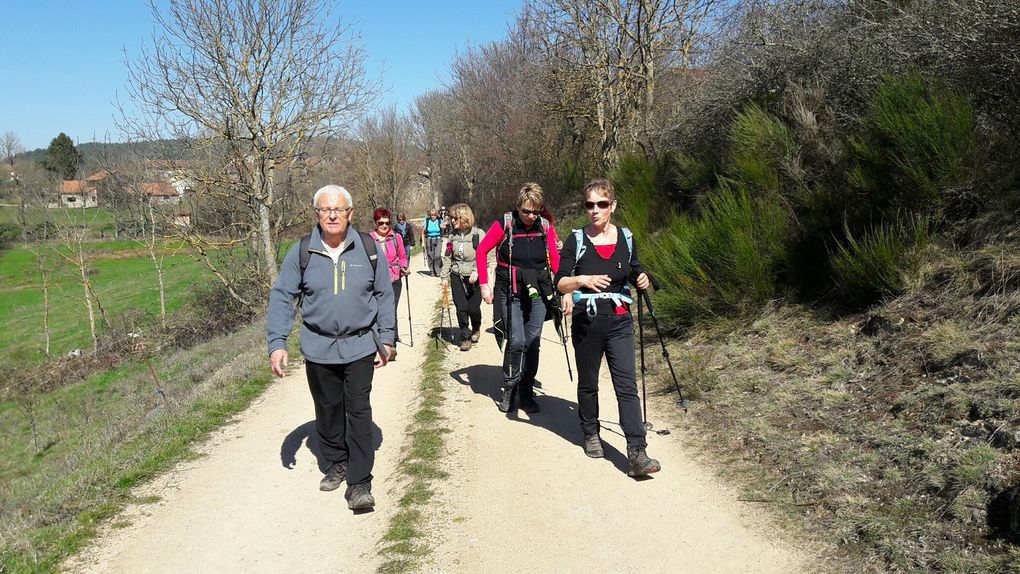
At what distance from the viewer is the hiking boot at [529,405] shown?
267 inches

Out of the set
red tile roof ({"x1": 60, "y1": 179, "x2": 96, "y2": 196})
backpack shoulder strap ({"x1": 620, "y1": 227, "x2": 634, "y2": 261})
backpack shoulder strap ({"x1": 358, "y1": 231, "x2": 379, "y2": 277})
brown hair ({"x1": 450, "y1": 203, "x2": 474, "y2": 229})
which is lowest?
backpack shoulder strap ({"x1": 620, "y1": 227, "x2": 634, "y2": 261})

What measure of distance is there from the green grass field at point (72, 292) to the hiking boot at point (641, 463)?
673 inches

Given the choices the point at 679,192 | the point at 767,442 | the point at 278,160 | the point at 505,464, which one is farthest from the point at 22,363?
the point at 767,442

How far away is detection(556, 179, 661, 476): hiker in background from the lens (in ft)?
16.3

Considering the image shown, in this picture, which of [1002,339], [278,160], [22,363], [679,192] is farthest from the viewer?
[22,363]

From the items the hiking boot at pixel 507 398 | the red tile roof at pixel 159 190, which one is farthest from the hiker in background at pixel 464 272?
the red tile roof at pixel 159 190

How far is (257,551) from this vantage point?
4.38 m

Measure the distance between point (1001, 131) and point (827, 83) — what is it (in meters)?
3.38

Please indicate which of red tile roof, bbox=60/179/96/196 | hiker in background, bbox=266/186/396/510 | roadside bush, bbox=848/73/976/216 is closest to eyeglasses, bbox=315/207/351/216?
hiker in background, bbox=266/186/396/510

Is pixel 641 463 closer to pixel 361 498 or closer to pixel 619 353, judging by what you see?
pixel 619 353

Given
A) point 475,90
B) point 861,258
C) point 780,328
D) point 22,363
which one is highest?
point 475,90

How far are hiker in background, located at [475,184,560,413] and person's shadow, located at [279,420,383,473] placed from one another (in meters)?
1.36

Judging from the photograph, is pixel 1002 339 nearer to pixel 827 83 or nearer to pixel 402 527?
pixel 402 527

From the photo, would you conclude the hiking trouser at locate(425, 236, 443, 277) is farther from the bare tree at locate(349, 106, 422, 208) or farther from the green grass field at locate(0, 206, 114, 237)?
the bare tree at locate(349, 106, 422, 208)
